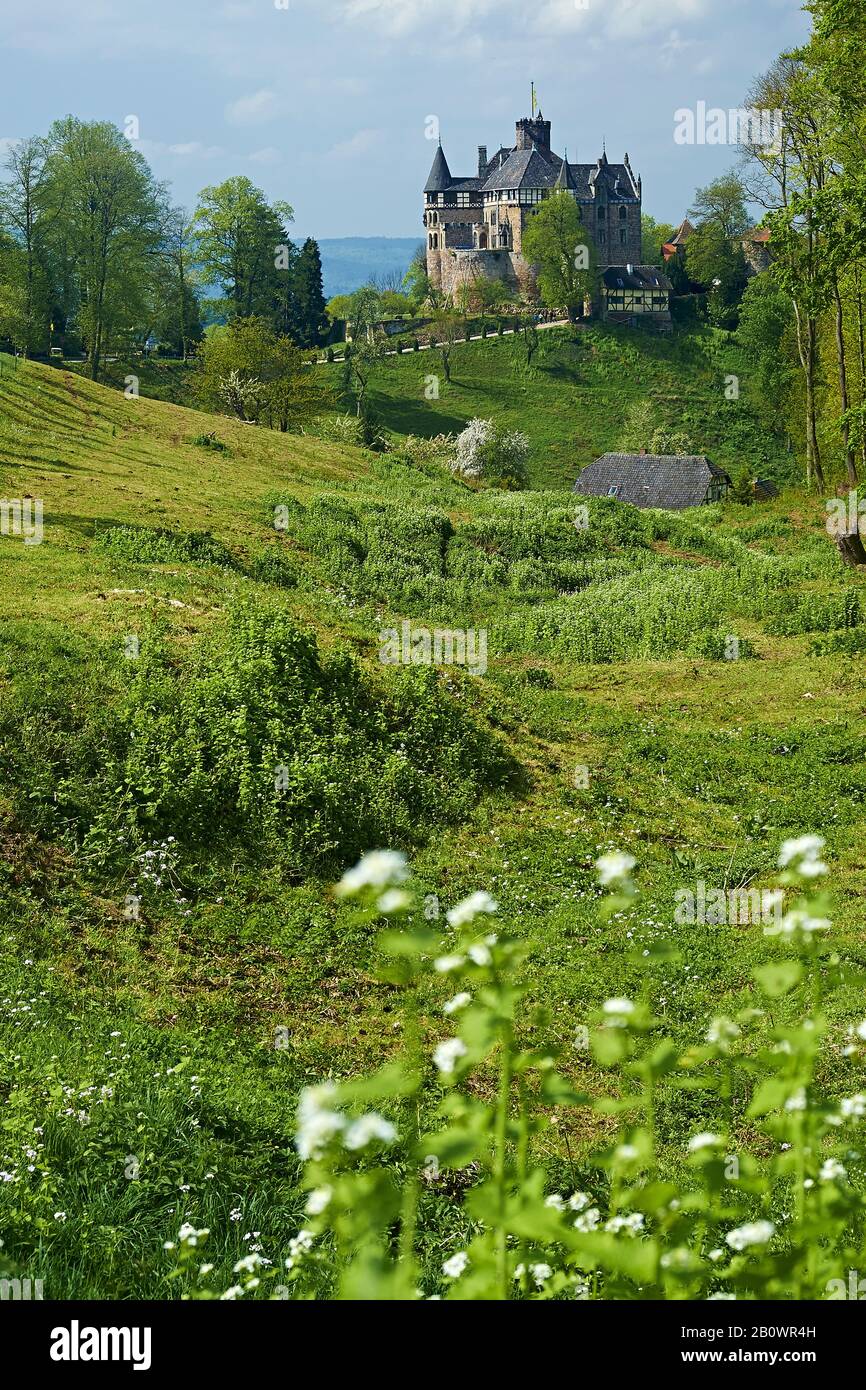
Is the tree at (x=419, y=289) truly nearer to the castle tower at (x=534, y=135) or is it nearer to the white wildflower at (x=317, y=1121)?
the castle tower at (x=534, y=135)

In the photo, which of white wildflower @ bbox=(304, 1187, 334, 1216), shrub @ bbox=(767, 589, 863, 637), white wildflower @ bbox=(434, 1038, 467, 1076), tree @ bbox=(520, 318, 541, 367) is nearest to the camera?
white wildflower @ bbox=(304, 1187, 334, 1216)

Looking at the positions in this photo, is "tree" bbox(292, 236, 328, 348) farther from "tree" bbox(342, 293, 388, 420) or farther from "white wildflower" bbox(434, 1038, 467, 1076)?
"white wildflower" bbox(434, 1038, 467, 1076)

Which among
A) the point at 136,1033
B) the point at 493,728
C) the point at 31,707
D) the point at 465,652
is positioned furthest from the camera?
the point at 465,652

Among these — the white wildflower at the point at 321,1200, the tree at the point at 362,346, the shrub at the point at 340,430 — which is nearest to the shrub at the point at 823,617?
the white wildflower at the point at 321,1200

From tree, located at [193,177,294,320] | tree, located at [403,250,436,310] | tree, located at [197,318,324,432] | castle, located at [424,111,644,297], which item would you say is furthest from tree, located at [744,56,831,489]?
castle, located at [424,111,644,297]

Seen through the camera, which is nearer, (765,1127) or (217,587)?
(765,1127)

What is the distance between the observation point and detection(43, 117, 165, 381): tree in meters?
52.1

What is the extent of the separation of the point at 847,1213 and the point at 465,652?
67.4 ft

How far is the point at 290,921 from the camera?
1205 centimetres

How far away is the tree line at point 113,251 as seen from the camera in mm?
52594

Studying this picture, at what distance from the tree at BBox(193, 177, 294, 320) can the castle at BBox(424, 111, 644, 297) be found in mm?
36863

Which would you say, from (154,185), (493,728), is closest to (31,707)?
(493,728)

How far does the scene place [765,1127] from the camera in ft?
13.7
